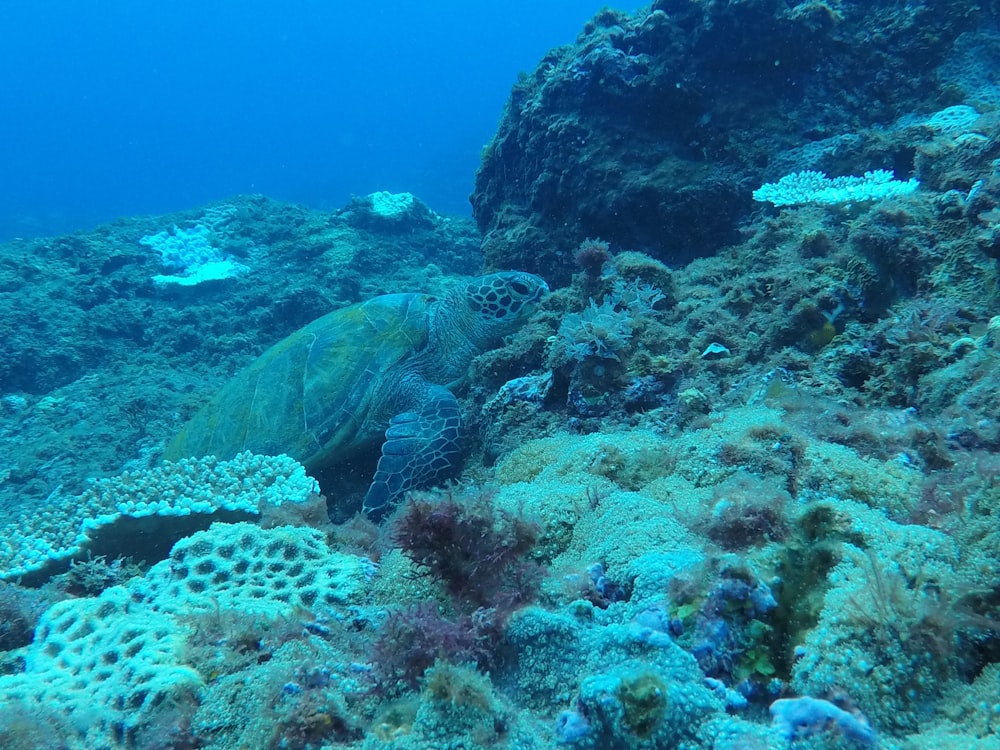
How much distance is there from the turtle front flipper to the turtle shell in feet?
1.71

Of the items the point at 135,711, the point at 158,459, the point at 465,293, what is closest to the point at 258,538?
the point at 135,711

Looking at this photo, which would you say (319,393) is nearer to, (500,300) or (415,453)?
(415,453)

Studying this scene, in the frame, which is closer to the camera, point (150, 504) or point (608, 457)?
point (608, 457)

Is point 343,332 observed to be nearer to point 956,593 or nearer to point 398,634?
point 398,634

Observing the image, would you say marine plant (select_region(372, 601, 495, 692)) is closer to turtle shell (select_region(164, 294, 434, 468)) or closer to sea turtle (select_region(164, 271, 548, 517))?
sea turtle (select_region(164, 271, 548, 517))

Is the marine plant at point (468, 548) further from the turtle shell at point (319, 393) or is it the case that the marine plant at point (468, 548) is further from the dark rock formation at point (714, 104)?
the dark rock formation at point (714, 104)

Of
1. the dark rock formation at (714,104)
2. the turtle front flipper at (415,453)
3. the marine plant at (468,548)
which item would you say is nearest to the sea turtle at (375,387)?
the turtle front flipper at (415,453)

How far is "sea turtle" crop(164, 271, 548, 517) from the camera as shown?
4.66 m

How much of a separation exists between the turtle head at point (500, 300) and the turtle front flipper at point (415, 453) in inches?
43.2

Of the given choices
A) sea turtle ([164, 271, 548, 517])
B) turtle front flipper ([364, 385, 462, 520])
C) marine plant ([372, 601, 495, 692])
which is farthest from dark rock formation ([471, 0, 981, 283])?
marine plant ([372, 601, 495, 692])

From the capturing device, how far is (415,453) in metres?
4.47

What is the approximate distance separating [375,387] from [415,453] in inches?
41.6

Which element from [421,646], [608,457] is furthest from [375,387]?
[421,646]

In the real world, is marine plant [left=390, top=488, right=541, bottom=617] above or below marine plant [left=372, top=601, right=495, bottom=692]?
above
